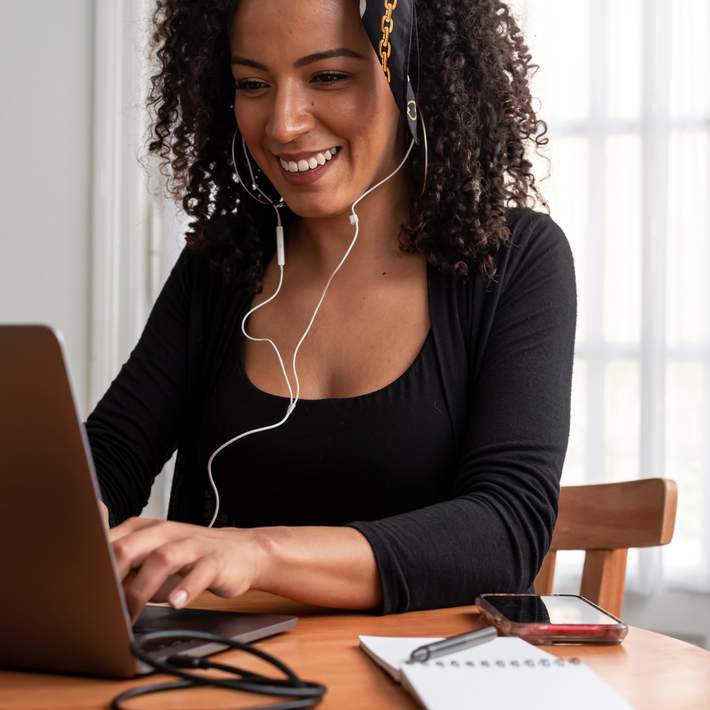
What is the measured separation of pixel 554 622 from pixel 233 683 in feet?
0.96

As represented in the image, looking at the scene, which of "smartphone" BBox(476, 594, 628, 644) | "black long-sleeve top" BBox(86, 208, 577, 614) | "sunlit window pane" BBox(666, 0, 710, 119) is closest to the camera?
"smartphone" BBox(476, 594, 628, 644)

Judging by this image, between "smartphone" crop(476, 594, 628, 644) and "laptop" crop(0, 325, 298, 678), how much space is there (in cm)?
26

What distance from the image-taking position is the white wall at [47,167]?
2.98m

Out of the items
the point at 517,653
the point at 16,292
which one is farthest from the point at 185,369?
the point at 16,292

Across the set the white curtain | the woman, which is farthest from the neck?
the white curtain

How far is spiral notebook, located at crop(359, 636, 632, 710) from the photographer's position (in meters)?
0.62

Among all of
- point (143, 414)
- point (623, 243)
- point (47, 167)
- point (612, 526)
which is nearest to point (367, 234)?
point (143, 414)

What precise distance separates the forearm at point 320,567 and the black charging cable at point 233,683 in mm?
202

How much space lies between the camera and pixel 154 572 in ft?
2.56

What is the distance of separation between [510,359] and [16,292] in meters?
2.09

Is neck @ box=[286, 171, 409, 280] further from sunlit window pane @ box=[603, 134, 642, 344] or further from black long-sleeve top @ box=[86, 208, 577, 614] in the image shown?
sunlit window pane @ box=[603, 134, 642, 344]

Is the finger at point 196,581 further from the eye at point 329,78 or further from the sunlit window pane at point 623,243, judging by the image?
the sunlit window pane at point 623,243

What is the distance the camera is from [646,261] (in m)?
2.49

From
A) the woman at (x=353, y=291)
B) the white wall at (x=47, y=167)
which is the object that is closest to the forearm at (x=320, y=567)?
the woman at (x=353, y=291)
